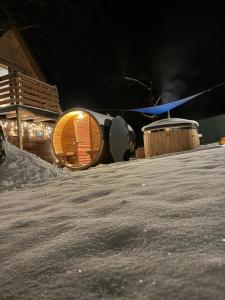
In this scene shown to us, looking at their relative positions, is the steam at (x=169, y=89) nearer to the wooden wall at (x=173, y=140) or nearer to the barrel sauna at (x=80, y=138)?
the barrel sauna at (x=80, y=138)

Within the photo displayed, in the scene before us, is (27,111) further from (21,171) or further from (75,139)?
(21,171)

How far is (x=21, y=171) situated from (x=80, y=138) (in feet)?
27.6

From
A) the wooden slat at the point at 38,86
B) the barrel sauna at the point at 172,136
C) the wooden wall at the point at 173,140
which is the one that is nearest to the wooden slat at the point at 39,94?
the wooden slat at the point at 38,86

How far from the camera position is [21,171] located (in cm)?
565

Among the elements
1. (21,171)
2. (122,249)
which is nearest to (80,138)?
(21,171)

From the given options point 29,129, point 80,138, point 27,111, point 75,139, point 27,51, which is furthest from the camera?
point 27,51

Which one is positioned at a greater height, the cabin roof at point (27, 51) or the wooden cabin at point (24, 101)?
the cabin roof at point (27, 51)

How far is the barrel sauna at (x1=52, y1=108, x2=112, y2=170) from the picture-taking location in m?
10.3

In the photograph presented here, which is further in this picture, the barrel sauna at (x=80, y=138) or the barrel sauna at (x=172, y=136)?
the barrel sauna at (x=172, y=136)

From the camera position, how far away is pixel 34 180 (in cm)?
543

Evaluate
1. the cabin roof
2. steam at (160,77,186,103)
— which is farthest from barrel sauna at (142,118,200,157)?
steam at (160,77,186,103)

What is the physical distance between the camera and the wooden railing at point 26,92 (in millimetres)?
12828

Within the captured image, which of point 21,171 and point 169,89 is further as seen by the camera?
point 169,89

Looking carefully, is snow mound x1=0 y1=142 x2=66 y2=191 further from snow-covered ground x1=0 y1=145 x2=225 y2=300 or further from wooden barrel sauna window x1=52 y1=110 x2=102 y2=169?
wooden barrel sauna window x1=52 y1=110 x2=102 y2=169
